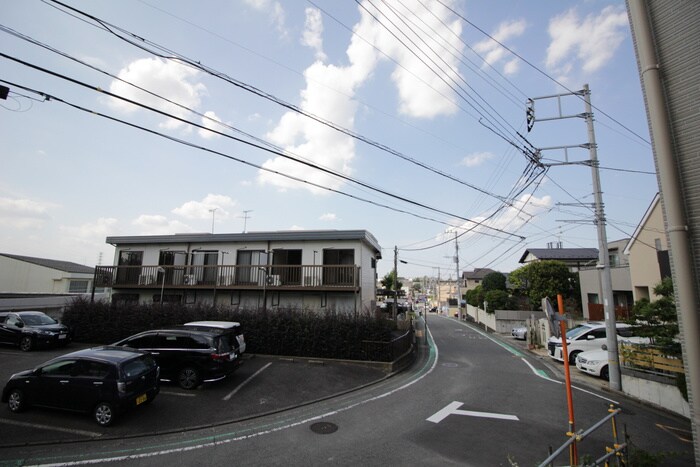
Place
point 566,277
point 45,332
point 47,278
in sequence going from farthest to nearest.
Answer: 1. point 47,278
2. point 566,277
3. point 45,332

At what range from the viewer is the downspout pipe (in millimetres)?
3998

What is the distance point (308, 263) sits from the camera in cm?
1819

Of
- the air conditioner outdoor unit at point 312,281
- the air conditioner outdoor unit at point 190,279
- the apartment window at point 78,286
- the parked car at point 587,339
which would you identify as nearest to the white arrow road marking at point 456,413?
the parked car at point 587,339

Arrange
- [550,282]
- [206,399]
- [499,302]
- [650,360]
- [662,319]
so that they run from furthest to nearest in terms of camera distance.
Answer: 1. [499,302]
2. [550,282]
3. [650,360]
4. [206,399]
5. [662,319]

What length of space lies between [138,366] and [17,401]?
2.90 meters

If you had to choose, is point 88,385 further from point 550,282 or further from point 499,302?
point 550,282

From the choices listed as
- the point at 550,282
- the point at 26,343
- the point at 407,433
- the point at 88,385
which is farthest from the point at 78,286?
the point at 550,282

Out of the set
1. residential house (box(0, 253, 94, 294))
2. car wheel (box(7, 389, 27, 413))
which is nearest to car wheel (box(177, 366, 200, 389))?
car wheel (box(7, 389, 27, 413))

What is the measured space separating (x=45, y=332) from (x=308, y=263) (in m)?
11.9

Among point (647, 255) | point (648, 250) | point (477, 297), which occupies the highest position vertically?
point (648, 250)

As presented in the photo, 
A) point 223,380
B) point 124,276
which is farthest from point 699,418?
point 124,276

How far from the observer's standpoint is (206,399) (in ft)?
29.8

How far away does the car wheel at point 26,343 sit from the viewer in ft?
44.8

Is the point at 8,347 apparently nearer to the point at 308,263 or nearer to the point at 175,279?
the point at 175,279
